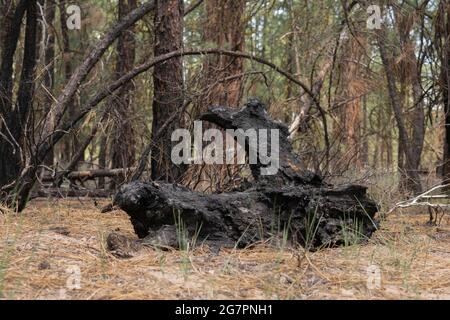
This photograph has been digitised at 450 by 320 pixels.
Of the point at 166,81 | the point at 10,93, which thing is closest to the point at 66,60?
the point at 10,93

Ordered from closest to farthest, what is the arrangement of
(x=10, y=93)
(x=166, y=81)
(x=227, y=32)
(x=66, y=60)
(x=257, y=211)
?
(x=257, y=211), (x=166, y=81), (x=10, y=93), (x=227, y=32), (x=66, y=60)

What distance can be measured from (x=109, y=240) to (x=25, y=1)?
106 inches

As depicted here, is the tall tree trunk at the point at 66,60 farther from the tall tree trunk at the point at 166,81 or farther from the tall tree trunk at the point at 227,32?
the tall tree trunk at the point at 166,81

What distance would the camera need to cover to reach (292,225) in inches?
141

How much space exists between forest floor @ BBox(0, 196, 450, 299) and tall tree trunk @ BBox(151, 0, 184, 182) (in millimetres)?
1121

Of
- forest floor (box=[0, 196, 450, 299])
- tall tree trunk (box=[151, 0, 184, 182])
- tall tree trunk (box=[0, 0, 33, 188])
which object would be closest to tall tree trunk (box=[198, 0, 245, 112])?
tall tree trunk (box=[151, 0, 184, 182])

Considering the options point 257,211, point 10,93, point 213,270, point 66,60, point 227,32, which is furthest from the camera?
point 66,60

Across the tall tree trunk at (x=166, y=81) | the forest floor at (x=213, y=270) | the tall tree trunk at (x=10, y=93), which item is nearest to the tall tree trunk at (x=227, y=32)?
the tall tree trunk at (x=166, y=81)

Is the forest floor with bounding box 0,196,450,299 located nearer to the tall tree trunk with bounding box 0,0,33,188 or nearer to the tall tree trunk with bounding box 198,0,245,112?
the tall tree trunk with bounding box 0,0,33,188

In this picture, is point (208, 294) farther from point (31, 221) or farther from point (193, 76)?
point (193, 76)

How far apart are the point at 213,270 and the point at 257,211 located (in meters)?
0.83

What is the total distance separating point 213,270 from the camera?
282 centimetres

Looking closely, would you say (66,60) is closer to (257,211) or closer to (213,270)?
(257,211)

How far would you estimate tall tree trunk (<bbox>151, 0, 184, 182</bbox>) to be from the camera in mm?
4824
